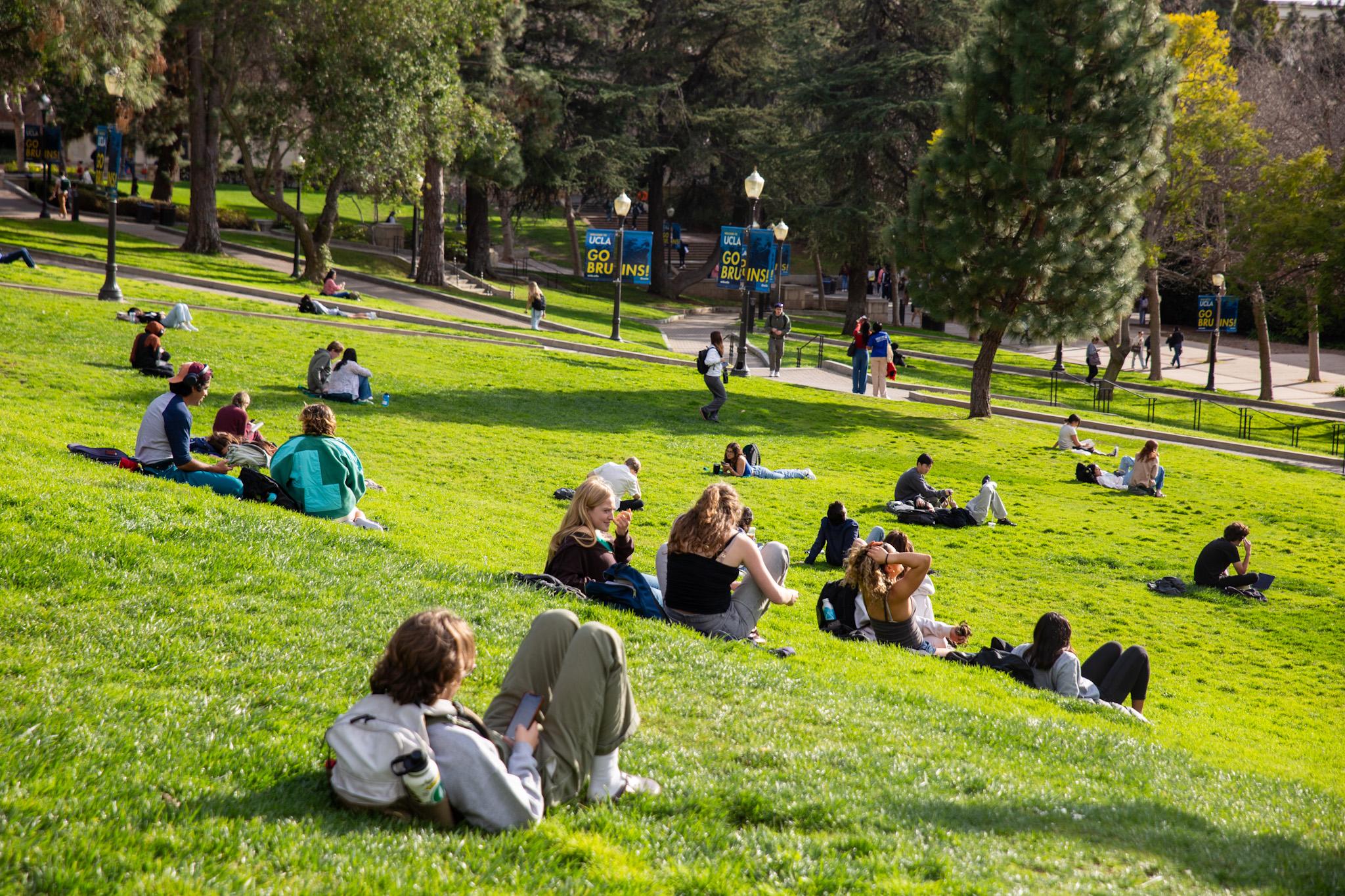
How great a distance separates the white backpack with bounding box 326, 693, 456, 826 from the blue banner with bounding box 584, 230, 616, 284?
2678cm

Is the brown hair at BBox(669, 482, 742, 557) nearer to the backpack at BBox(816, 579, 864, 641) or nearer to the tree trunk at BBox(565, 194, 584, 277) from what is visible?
the backpack at BBox(816, 579, 864, 641)

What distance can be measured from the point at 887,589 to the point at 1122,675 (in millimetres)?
2008

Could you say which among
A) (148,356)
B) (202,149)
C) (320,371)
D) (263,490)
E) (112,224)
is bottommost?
(263,490)

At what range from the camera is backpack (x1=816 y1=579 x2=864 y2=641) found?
360 inches

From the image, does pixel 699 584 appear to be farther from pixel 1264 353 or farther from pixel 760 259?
pixel 1264 353

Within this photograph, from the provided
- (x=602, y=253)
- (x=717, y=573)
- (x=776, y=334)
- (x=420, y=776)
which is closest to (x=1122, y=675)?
(x=717, y=573)

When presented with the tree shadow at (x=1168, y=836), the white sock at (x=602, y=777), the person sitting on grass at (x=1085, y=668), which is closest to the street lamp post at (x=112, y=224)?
the person sitting on grass at (x=1085, y=668)

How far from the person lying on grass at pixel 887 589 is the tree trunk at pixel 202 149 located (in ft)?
A: 93.9

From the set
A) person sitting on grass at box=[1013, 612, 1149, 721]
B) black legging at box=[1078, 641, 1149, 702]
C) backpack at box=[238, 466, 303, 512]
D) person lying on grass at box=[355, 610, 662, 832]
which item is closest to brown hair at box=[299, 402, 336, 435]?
backpack at box=[238, 466, 303, 512]

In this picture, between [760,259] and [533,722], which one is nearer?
[533,722]

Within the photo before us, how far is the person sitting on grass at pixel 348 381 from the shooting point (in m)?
17.8

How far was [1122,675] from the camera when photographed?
354 inches

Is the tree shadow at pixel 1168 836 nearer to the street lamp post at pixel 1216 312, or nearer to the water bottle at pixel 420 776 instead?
the water bottle at pixel 420 776

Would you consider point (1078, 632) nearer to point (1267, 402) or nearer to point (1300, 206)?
point (1300, 206)
